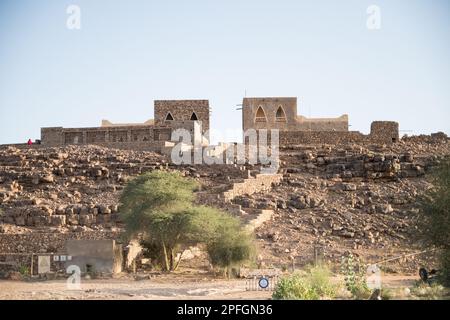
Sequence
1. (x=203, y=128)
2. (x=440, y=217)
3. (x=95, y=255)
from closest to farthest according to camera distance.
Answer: (x=440, y=217)
(x=95, y=255)
(x=203, y=128)

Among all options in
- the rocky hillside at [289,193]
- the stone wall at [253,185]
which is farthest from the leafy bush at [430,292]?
the stone wall at [253,185]

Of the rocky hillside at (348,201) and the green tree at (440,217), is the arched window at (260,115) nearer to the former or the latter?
the rocky hillside at (348,201)

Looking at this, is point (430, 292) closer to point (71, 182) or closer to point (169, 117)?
point (71, 182)

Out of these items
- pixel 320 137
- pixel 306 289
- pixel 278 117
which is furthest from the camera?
pixel 278 117

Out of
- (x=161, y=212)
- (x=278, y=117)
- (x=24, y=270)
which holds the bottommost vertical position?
(x=24, y=270)

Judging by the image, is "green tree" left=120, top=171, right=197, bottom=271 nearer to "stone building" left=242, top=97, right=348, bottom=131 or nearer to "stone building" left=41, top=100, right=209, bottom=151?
"stone building" left=41, top=100, right=209, bottom=151

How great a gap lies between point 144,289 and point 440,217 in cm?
770

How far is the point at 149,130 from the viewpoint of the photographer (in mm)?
46781

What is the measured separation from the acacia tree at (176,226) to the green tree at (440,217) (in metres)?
5.29

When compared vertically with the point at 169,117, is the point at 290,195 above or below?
below

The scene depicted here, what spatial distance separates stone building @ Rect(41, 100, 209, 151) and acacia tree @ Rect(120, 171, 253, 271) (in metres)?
15.2

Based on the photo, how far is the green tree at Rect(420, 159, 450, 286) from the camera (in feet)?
71.1

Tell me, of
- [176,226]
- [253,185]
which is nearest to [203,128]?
[253,185]
